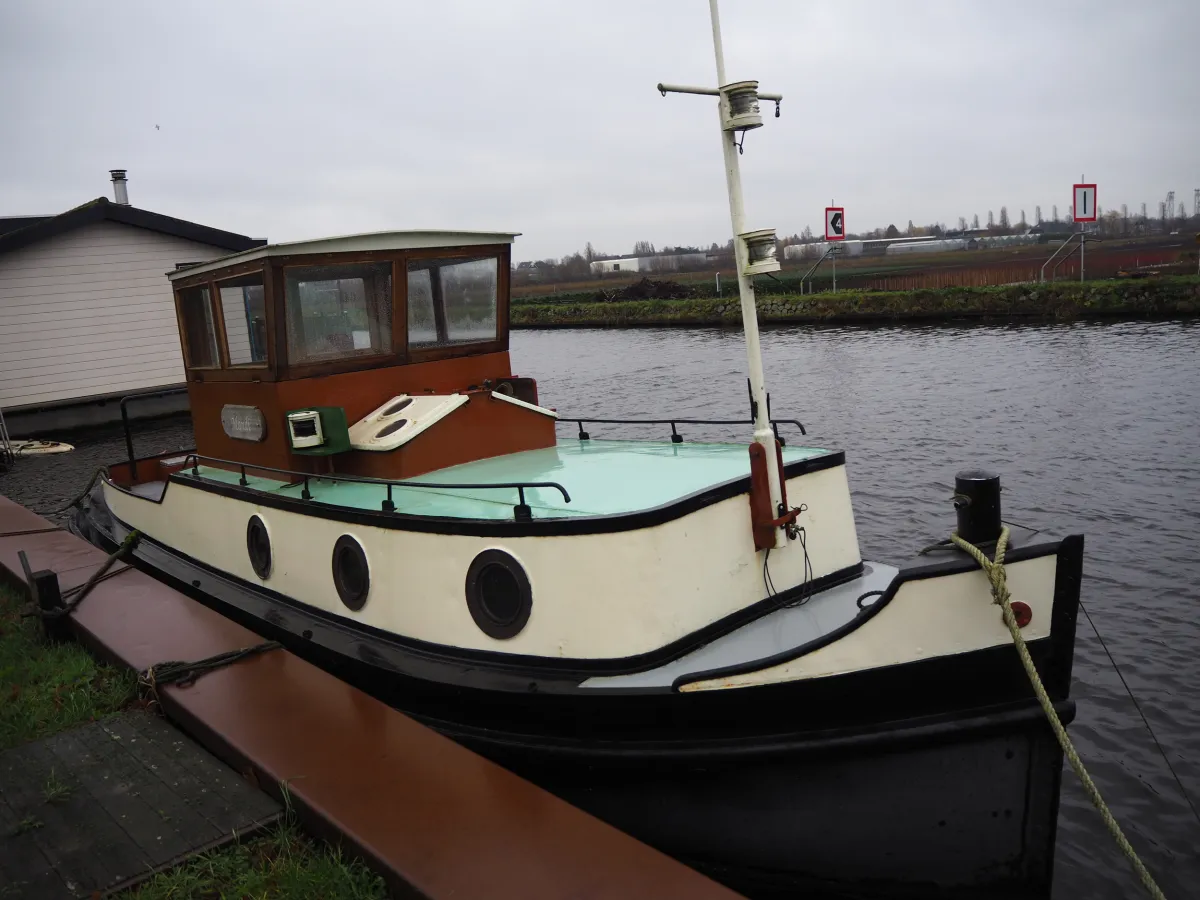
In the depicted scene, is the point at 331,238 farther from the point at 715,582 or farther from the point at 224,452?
the point at 715,582

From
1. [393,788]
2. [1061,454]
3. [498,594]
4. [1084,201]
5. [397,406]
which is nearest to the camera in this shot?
[393,788]

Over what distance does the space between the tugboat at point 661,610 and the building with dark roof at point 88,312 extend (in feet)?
56.0

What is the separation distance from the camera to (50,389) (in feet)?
70.3

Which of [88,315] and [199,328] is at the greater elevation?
[88,315]

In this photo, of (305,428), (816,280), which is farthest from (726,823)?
(816,280)

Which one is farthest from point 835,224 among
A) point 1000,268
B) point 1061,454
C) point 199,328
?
point 199,328

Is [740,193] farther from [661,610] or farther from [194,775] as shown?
[194,775]

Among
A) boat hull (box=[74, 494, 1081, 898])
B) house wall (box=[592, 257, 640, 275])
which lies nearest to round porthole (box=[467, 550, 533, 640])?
boat hull (box=[74, 494, 1081, 898])

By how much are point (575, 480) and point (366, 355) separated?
2.20 meters

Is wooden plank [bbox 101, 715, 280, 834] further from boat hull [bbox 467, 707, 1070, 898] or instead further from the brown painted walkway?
boat hull [bbox 467, 707, 1070, 898]

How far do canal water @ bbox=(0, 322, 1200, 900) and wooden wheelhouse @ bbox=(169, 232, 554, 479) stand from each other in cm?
491

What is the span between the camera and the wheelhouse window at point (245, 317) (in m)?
6.83

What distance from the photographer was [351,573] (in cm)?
596

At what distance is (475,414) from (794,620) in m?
2.92
